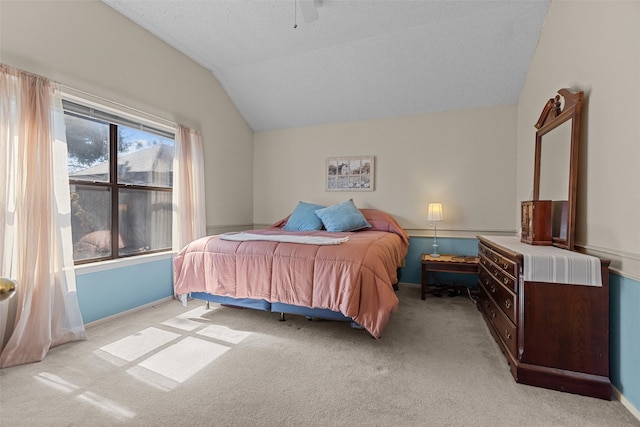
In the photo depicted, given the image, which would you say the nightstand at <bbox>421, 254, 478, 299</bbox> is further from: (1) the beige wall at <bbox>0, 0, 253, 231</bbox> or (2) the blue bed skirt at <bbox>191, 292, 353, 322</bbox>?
(1) the beige wall at <bbox>0, 0, 253, 231</bbox>

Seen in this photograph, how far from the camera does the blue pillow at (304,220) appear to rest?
377cm

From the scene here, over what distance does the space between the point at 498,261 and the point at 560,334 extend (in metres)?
0.59

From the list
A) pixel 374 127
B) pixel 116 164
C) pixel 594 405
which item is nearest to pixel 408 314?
pixel 594 405

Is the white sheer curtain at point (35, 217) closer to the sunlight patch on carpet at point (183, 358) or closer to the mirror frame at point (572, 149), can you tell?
the sunlight patch on carpet at point (183, 358)

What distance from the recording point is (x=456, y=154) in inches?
147

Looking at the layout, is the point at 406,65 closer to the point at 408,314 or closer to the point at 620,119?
the point at 620,119

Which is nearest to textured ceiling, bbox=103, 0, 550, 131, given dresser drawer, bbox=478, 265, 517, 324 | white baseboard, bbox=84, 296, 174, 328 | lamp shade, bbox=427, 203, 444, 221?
lamp shade, bbox=427, 203, 444, 221

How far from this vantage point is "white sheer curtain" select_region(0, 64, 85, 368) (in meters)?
1.92

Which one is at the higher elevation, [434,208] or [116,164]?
[116,164]

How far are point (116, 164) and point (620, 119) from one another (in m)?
3.83

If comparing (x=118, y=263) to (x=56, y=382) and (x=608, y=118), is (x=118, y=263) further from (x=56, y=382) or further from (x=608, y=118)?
(x=608, y=118)

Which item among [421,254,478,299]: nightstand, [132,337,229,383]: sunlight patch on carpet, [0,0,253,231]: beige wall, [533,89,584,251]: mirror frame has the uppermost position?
[0,0,253,231]: beige wall

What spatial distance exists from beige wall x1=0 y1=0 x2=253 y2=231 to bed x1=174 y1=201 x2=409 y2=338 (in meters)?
1.32

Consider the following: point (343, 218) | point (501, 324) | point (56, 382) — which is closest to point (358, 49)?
point (343, 218)
